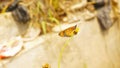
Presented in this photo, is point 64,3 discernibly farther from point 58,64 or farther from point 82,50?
point 58,64

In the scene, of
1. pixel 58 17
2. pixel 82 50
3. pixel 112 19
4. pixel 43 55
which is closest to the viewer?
pixel 43 55

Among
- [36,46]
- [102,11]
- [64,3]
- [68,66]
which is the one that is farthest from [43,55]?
[102,11]

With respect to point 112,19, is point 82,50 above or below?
below

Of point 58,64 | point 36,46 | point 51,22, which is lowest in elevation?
point 58,64

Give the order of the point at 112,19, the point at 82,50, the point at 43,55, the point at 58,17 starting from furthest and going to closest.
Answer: the point at 112,19 → the point at 58,17 → the point at 82,50 → the point at 43,55

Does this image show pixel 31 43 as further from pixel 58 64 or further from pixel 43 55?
pixel 58 64

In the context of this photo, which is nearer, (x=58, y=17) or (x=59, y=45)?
(x=59, y=45)

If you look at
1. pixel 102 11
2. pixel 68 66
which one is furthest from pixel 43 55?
pixel 102 11
